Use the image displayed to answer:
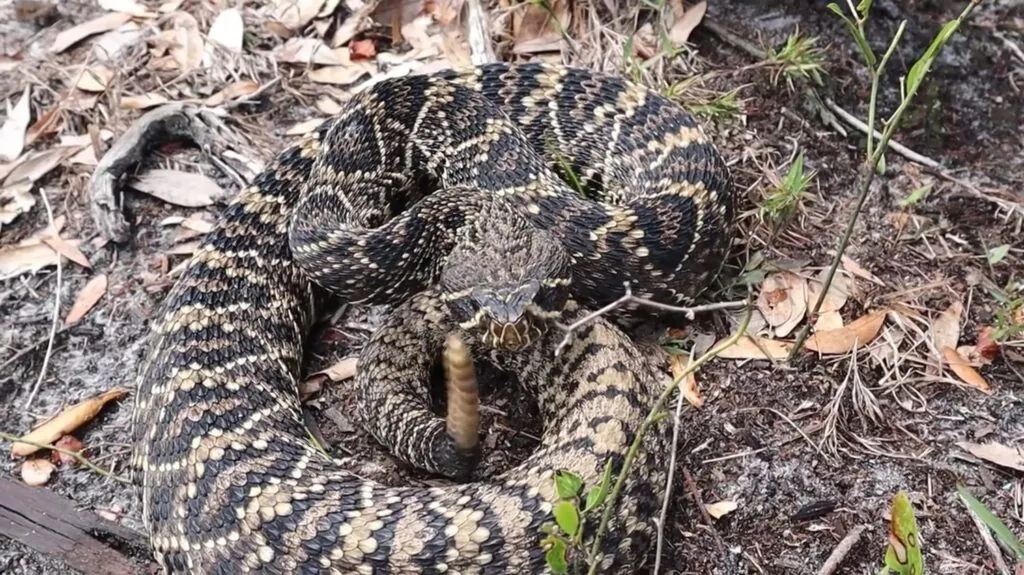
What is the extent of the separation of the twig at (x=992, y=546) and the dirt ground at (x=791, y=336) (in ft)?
0.09

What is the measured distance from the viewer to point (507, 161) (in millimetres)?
5102

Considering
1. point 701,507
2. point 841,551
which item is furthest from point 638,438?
point 841,551

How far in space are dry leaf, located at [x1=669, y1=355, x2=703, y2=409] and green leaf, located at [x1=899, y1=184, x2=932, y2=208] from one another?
1610mm

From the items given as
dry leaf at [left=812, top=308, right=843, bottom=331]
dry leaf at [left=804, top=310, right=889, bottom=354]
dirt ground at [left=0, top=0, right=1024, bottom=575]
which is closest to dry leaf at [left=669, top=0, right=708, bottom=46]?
dirt ground at [left=0, top=0, right=1024, bottom=575]

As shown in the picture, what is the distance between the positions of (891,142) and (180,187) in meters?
4.19

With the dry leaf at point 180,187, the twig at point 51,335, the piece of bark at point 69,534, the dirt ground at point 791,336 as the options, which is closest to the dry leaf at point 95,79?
the dirt ground at point 791,336

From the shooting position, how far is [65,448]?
461 centimetres

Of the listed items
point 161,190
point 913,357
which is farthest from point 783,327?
point 161,190

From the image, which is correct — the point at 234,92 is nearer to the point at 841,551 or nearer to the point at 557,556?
the point at 557,556

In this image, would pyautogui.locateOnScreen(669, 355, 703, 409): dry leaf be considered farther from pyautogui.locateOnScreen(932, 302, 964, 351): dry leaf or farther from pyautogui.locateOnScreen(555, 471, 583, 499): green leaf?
pyautogui.locateOnScreen(555, 471, 583, 499): green leaf

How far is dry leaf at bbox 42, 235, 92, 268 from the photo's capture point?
540 centimetres

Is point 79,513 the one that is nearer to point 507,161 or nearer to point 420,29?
point 507,161

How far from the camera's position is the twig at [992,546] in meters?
3.87

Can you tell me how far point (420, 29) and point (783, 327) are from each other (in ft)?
10.4
